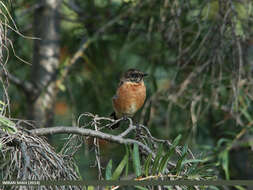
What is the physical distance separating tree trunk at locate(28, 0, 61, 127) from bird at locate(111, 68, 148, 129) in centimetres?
82

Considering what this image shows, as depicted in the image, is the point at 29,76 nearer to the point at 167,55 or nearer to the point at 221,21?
the point at 167,55

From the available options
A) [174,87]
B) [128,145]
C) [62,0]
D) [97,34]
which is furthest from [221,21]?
[128,145]

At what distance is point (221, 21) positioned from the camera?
387 centimetres

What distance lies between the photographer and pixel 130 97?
15.6 ft

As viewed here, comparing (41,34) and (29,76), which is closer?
(41,34)

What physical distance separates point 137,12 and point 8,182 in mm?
3303

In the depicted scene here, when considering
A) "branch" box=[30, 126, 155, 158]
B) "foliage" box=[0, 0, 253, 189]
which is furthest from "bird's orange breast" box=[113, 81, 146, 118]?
"branch" box=[30, 126, 155, 158]

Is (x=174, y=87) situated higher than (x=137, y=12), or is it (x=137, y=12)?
(x=137, y=12)

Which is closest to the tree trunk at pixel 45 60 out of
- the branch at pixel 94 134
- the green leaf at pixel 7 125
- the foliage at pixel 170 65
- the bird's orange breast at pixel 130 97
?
the foliage at pixel 170 65

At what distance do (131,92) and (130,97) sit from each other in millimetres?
58

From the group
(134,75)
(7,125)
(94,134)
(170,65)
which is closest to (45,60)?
(134,75)

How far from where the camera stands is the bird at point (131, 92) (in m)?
4.73

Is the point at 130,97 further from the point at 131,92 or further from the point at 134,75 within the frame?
the point at 134,75

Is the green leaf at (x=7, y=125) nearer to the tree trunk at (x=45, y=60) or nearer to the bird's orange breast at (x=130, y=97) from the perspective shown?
the bird's orange breast at (x=130, y=97)
